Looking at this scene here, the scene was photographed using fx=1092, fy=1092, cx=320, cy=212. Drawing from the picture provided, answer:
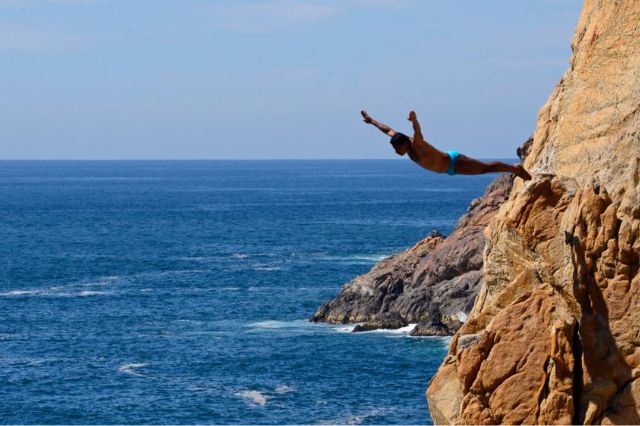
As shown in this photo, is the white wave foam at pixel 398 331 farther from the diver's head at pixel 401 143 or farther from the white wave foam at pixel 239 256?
the diver's head at pixel 401 143

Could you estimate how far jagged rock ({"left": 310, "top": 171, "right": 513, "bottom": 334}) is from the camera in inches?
2936

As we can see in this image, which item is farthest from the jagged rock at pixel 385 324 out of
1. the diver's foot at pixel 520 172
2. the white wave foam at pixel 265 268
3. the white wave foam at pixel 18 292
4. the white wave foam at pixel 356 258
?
the diver's foot at pixel 520 172

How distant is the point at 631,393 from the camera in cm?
2003

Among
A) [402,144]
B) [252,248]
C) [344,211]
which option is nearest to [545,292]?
[402,144]

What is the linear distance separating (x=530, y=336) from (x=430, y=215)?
15937 cm

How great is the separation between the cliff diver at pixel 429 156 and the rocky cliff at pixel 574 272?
7.58 feet

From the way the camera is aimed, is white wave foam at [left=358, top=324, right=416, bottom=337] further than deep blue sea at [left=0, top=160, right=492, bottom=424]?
Yes

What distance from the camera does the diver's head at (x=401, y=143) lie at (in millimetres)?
18016

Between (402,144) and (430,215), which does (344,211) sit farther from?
(402,144)

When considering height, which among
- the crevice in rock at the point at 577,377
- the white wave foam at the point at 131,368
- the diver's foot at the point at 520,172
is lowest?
the white wave foam at the point at 131,368

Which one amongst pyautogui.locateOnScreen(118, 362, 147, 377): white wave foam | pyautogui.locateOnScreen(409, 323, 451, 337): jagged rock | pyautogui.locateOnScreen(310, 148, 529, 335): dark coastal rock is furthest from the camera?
pyautogui.locateOnScreen(310, 148, 529, 335): dark coastal rock

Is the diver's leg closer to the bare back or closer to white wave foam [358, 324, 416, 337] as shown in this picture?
the bare back

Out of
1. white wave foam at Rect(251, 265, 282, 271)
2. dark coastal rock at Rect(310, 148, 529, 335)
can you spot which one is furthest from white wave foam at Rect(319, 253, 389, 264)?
dark coastal rock at Rect(310, 148, 529, 335)

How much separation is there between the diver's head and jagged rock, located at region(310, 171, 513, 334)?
181 feet
